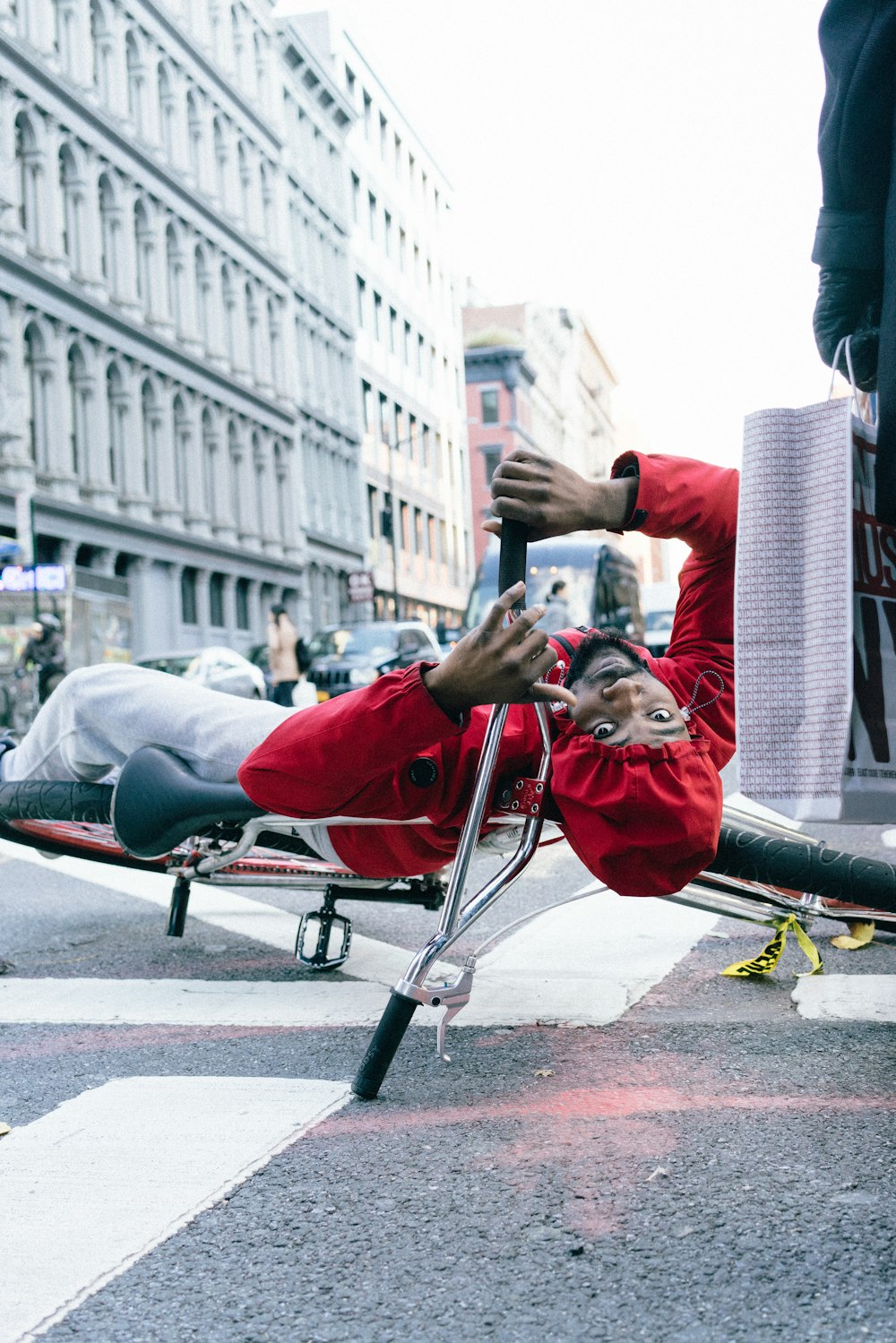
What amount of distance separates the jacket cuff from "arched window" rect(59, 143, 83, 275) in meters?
34.5

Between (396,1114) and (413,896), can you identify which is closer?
(396,1114)

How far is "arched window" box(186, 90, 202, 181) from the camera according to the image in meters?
42.6

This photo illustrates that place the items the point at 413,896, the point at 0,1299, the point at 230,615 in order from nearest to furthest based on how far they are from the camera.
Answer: the point at 0,1299 → the point at 413,896 → the point at 230,615

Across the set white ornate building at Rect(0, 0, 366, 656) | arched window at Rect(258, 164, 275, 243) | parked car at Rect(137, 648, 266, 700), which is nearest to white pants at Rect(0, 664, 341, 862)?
parked car at Rect(137, 648, 266, 700)

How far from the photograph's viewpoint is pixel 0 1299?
2.12 m

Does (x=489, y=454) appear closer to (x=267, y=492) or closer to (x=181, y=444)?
→ (x=267, y=492)

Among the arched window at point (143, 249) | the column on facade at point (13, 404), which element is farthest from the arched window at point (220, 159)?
the column on facade at point (13, 404)

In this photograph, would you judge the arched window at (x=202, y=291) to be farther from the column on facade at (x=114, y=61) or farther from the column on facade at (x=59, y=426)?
the column on facade at (x=59, y=426)

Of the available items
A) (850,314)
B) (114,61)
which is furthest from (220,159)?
(850,314)

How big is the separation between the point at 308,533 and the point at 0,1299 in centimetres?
4884

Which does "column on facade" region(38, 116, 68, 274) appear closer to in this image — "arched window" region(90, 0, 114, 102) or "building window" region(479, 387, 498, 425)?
"arched window" region(90, 0, 114, 102)

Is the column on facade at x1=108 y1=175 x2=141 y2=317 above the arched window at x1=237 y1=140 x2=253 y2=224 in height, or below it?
below

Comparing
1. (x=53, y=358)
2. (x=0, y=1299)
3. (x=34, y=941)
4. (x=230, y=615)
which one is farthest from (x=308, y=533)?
(x=0, y=1299)

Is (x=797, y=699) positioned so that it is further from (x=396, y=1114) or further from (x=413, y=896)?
(x=413, y=896)
